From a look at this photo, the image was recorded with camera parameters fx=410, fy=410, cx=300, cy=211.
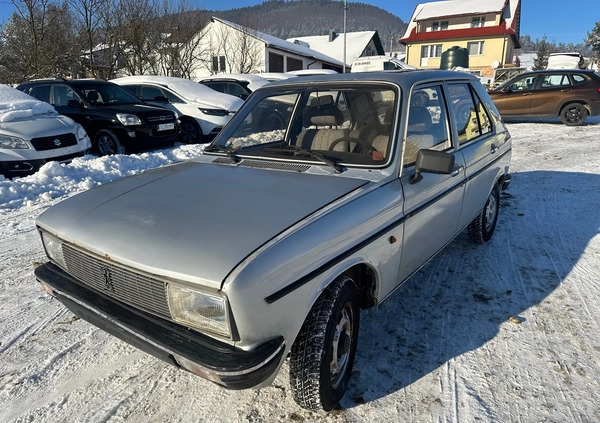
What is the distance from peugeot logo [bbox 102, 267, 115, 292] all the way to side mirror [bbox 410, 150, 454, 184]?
6.28 feet

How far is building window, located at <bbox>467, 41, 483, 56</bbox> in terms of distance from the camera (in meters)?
42.8

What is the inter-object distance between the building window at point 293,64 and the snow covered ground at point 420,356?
109 feet

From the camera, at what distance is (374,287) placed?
8.27 feet

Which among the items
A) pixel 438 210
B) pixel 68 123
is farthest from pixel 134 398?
pixel 68 123

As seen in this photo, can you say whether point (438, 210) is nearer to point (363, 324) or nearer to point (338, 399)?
point (363, 324)

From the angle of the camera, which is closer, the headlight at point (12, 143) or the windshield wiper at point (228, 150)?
the windshield wiper at point (228, 150)

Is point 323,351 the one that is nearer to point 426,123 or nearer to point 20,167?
point 426,123

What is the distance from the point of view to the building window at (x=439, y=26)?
44.2m

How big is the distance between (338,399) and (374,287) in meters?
0.67

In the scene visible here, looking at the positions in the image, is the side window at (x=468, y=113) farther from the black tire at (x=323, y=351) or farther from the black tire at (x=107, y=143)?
the black tire at (x=107, y=143)

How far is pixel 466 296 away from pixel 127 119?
735 cm

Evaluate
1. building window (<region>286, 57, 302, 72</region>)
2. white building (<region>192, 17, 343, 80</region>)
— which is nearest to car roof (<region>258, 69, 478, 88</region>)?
white building (<region>192, 17, 343, 80</region>)

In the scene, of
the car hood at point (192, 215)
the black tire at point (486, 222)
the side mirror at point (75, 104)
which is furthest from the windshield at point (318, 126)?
the side mirror at point (75, 104)

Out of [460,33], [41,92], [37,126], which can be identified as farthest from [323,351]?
[460,33]
